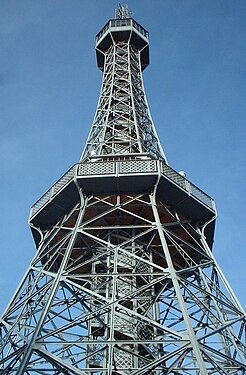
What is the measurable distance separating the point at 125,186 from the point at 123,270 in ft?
10.7

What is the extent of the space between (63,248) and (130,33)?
68.4ft

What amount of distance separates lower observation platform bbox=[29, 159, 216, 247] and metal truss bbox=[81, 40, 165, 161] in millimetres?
2312

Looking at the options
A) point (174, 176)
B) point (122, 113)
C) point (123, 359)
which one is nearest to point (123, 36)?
point (122, 113)

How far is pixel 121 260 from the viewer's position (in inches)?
843

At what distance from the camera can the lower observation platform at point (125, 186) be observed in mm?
21953

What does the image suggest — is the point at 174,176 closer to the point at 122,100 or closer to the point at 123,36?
the point at 122,100

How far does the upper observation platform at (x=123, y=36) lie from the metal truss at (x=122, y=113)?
1.16 ft

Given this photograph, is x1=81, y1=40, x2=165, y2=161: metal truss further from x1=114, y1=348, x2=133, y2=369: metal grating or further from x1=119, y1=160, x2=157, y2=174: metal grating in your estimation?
x1=114, y1=348, x2=133, y2=369: metal grating

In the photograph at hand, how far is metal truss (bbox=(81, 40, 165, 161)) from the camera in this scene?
28156 millimetres

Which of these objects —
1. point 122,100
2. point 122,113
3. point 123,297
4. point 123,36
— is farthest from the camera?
point 123,36

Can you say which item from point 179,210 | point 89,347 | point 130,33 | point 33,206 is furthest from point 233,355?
point 130,33

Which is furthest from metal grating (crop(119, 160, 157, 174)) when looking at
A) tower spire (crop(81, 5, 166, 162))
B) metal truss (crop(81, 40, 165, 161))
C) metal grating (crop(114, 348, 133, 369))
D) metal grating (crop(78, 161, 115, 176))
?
metal grating (crop(114, 348, 133, 369))

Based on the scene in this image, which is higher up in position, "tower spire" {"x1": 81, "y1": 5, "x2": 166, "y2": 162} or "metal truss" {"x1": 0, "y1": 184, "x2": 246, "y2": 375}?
"tower spire" {"x1": 81, "y1": 5, "x2": 166, "y2": 162}

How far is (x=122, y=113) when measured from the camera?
31344 millimetres
